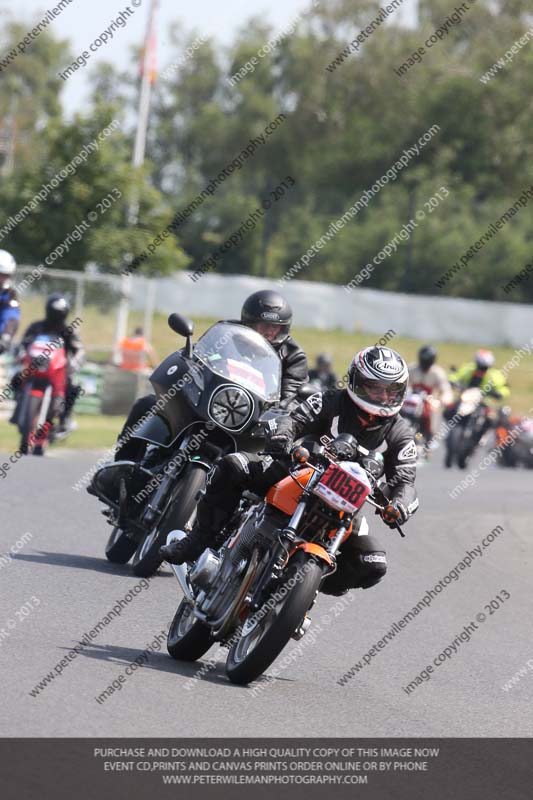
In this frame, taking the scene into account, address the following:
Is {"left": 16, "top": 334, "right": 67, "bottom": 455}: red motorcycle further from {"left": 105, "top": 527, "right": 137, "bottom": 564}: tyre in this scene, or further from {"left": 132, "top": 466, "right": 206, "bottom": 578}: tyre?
{"left": 132, "top": 466, "right": 206, "bottom": 578}: tyre

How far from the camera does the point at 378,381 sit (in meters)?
6.97

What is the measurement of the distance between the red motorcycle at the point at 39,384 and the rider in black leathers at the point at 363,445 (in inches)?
349

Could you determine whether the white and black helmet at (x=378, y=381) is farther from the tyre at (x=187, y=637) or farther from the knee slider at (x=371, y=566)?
the tyre at (x=187, y=637)

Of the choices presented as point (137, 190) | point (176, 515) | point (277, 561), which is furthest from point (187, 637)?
point (137, 190)

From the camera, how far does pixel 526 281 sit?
→ 56.4m

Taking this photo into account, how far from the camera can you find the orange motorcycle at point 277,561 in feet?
20.6

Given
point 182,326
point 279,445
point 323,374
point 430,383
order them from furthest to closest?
point 323,374 < point 430,383 < point 182,326 < point 279,445

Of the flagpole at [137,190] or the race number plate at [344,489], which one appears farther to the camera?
the flagpole at [137,190]

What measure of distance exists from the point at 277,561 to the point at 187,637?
0.78 meters

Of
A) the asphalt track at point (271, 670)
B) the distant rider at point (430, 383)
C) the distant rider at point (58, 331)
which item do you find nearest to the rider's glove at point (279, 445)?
the asphalt track at point (271, 670)

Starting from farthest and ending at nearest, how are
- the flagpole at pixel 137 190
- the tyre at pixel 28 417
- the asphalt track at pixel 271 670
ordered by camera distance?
the flagpole at pixel 137 190
the tyre at pixel 28 417
the asphalt track at pixel 271 670

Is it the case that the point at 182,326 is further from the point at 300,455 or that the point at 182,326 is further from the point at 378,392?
the point at 300,455
